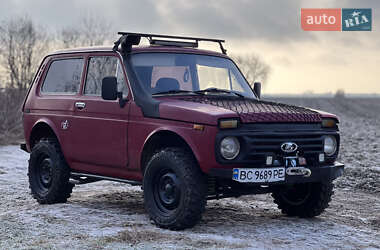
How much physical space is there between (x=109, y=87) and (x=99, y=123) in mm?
664

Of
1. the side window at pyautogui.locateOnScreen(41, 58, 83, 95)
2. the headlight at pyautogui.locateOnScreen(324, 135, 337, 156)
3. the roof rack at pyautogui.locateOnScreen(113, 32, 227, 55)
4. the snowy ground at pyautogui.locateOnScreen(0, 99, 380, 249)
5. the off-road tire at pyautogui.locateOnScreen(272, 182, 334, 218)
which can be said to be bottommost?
the snowy ground at pyautogui.locateOnScreen(0, 99, 380, 249)

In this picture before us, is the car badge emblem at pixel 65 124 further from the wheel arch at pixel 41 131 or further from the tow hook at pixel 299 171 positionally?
the tow hook at pixel 299 171

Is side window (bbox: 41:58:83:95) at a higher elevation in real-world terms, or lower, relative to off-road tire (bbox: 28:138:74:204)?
higher

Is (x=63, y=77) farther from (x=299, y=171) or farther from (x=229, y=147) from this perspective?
(x=299, y=171)

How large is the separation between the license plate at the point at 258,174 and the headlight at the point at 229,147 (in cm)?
16

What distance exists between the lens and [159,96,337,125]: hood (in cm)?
654

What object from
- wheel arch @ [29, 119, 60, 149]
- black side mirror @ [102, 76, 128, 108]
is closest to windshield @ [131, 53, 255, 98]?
black side mirror @ [102, 76, 128, 108]

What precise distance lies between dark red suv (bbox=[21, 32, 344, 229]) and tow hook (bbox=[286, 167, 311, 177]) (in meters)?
0.01

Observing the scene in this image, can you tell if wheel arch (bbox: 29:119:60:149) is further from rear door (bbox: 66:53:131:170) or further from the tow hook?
the tow hook

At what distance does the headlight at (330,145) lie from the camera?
7287 millimetres

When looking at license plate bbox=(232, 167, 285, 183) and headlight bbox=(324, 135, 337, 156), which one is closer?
license plate bbox=(232, 167, 285, 183)

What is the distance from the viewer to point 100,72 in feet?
26.8

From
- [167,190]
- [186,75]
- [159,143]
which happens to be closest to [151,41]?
[186,75]

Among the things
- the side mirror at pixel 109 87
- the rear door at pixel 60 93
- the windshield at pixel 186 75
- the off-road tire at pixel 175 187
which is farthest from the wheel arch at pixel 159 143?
the rear door at pixel 60 93
